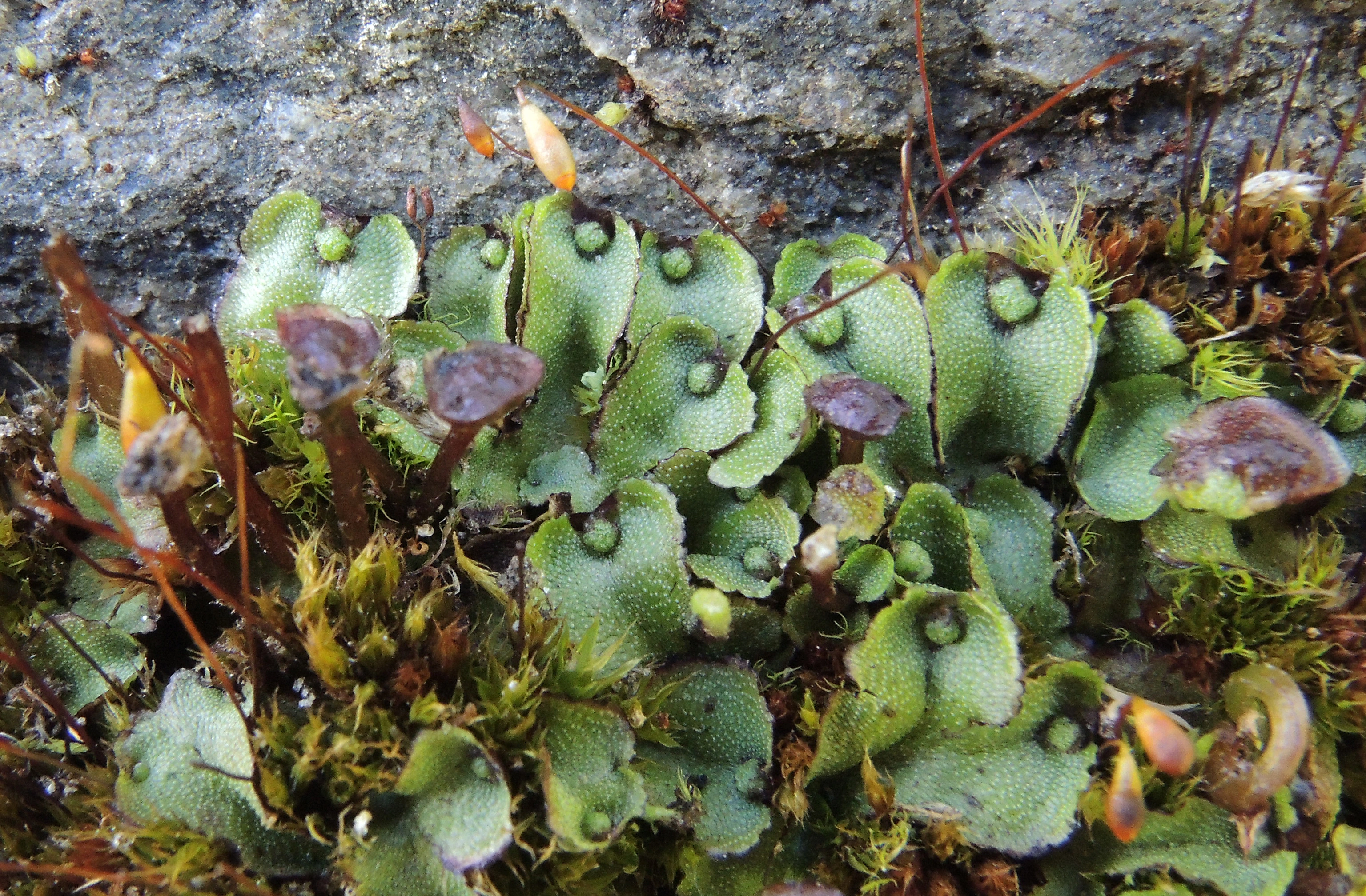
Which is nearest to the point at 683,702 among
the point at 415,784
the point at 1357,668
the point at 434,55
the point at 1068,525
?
the point at 415,784

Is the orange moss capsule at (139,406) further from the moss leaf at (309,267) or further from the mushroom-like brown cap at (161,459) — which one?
the moss leaf at (309,267)

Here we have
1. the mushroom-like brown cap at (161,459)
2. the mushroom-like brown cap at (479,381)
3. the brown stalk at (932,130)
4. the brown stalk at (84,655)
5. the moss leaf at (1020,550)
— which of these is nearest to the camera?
the mushroom-like brown cap at (161,459)

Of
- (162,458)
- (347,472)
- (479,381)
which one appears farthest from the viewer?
(347,472)

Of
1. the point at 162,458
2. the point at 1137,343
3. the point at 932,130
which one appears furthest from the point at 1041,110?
the point at 162,458

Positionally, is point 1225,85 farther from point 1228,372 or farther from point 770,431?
point 770,431

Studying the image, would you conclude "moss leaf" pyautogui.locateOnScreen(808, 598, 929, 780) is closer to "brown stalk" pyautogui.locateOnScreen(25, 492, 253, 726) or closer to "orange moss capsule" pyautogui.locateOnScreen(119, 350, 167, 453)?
"brown stalk" pyautogui.locateOnScreen(25, 492, 253, 726)

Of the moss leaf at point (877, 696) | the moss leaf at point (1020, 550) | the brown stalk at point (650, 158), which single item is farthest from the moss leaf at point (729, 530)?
the brown stalk at point (650, 158)
